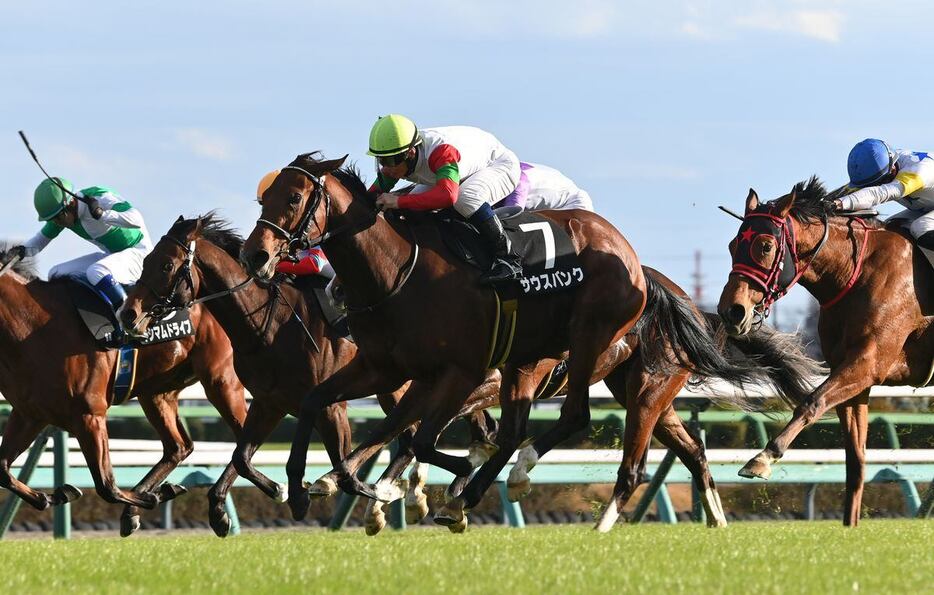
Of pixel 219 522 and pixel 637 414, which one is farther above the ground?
pixel 637 414

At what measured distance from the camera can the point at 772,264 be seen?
23.0ft

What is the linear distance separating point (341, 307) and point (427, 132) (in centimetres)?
91

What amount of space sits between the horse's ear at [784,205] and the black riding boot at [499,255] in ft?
4.77

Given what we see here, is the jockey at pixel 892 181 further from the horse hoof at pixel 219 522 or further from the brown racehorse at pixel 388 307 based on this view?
the horse hoof at pixel 219 522

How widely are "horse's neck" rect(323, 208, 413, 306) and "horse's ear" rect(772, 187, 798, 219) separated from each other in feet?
6.49

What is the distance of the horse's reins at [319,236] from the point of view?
6.08 metres

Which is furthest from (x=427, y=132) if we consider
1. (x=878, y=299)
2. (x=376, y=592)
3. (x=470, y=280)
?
(x=376, y=592)

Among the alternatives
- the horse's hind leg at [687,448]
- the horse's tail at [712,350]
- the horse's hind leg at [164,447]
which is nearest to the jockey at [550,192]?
the horse's tail at [712,350]

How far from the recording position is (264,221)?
6.05 meters

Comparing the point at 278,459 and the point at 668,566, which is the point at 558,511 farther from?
the point at 668,566

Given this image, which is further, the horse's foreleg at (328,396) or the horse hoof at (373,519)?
the horse hoof at (373,519)

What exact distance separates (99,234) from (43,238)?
341 millimetres

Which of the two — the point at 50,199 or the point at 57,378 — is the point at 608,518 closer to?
the point at 57,378

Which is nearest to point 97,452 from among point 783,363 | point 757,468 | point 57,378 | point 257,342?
point 57,378
